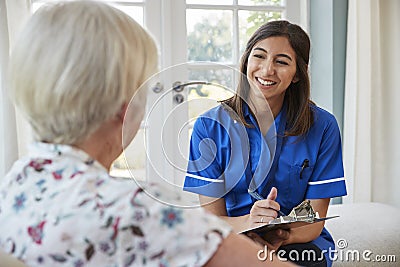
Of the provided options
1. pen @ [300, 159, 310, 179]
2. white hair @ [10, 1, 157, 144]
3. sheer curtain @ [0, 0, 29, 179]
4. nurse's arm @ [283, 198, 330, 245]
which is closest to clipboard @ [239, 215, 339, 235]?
nurse's arm @ [283, 198, 330, 245]

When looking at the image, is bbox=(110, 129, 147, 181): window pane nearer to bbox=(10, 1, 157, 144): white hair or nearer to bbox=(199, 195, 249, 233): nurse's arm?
bbox=(10, 1, 157, 144): white hair

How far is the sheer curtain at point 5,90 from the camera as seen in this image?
7.27 feet

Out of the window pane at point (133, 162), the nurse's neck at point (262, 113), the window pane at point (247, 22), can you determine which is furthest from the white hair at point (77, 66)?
the window pane at point (247, 22)

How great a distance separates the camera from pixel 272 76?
1.62 m

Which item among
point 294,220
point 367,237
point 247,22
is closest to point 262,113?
point 294,220

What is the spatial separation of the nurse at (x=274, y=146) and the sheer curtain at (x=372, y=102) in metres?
1.13

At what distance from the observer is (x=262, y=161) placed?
159 centimetres

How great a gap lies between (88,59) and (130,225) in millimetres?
234

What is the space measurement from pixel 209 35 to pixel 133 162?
1700 mm

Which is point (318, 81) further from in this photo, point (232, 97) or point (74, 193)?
point (74, 193)

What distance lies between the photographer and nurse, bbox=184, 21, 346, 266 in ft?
5.07

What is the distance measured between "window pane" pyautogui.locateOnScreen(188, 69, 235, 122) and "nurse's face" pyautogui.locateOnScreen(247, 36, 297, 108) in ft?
0.86

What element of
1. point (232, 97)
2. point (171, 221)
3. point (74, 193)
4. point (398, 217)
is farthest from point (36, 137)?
point (398, 217)

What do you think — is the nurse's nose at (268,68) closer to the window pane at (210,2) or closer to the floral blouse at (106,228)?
the floral blouse at (106,228)
